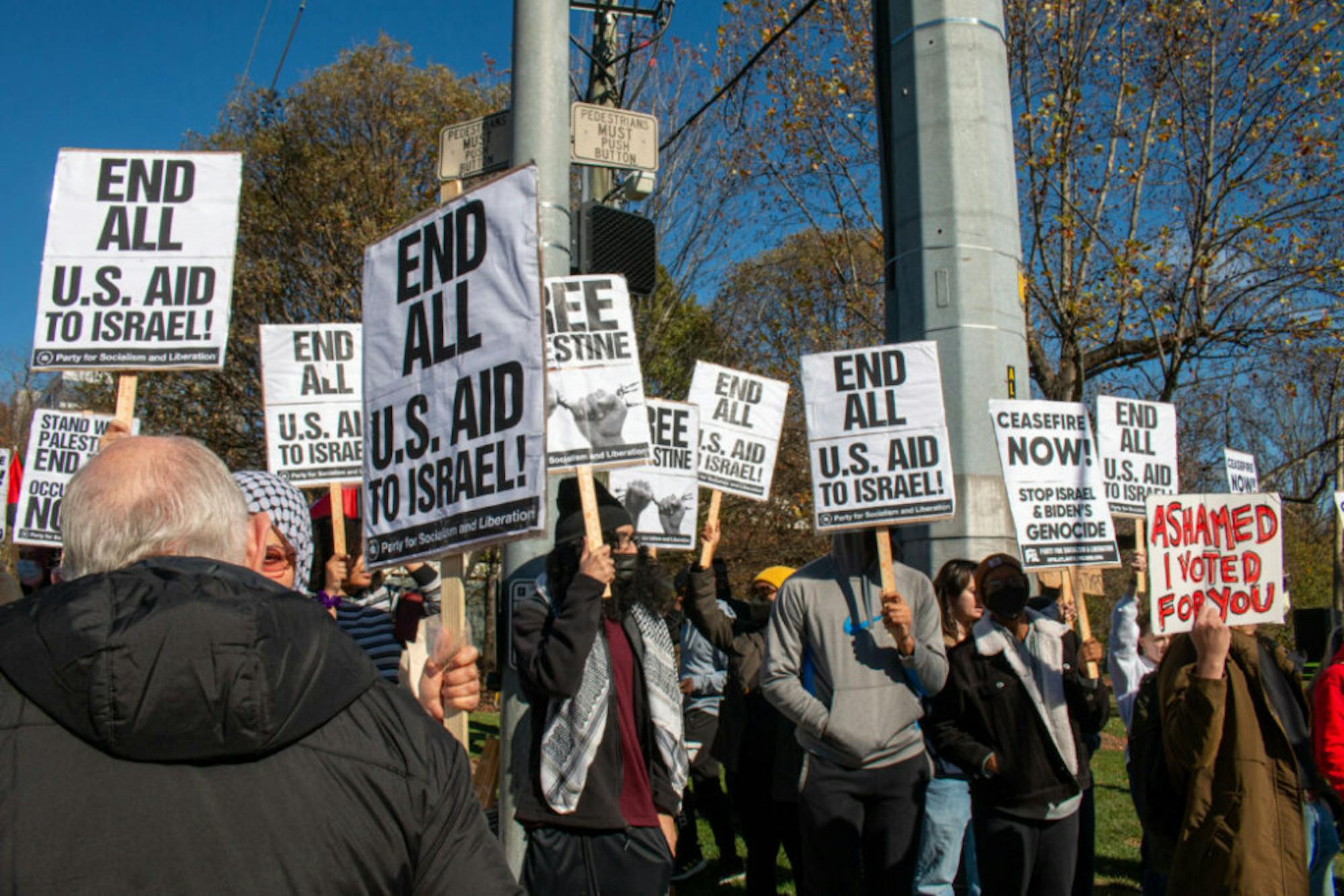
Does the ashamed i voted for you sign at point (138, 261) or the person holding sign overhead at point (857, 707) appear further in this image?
the ashamed i voted for you sign at point (138, 261)

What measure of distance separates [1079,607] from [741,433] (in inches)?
118

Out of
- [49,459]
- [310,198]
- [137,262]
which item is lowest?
[49,459]

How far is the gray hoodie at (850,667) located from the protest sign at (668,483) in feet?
9.37

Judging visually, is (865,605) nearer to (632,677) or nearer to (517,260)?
(632,677)

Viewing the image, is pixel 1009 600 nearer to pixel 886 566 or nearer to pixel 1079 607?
pixel 886 566

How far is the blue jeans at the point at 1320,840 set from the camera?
5.35 m

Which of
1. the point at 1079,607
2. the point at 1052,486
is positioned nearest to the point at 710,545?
the point at 1052,486

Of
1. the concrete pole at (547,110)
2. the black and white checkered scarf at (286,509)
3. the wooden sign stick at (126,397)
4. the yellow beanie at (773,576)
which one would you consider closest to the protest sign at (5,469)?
the wooden sign stick at (126,397)

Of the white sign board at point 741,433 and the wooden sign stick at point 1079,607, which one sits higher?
the white sign board at point 741,433

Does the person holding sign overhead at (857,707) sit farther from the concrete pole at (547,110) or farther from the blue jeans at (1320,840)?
the blue jeans at (1320,840)

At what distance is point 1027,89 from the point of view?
16.3 meters

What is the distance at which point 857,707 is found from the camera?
505 cm

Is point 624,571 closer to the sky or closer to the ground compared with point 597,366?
closer to the ground

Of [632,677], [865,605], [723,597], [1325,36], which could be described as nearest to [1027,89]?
[1325,36]
